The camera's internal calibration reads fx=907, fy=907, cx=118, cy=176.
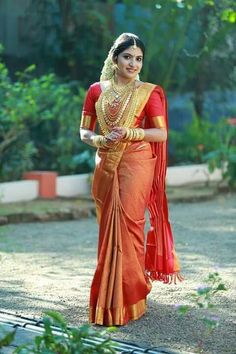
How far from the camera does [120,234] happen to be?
17.9 feet

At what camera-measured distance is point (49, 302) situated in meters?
6.14

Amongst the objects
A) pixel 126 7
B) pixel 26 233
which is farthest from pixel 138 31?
pixel 26 233

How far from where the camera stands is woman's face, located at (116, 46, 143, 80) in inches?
216

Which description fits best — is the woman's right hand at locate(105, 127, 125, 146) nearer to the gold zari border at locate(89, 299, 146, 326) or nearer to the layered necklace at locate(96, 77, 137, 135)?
the layered necklace at locate(96, 77, 137, 135)

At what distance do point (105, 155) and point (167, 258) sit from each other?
0.78m

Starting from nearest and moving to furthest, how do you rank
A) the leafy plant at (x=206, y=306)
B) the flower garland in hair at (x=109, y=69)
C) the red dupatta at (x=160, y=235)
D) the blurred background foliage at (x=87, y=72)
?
the leafy plant at (x=206, y=306), the flower garland in hair at (x=109, y=69), the red dupatta at (x=160, y=235), the blurred background foliage at (x=87, y=72)

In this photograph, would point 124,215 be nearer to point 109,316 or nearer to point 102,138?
point 102,138

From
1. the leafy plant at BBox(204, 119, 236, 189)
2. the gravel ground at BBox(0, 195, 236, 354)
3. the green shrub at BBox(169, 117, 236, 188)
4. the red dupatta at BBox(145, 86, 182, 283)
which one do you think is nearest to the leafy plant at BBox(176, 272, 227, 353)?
the gravel ground at BBox(0, 195, 236, 354)

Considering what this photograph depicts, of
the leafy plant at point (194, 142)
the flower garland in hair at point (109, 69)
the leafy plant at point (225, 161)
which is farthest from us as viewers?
the leafy plant at point (194, 142)

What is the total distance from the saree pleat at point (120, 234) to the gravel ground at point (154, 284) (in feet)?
0.55

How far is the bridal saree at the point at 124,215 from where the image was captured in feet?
17.8

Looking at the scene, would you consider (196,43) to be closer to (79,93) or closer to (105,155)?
(79,93)

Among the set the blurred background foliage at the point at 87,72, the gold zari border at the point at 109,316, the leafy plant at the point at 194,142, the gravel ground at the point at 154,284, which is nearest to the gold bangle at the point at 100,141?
the gold zari border at the point at 109,316

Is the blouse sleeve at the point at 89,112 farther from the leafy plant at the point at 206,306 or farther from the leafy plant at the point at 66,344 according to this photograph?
the leafy plant at the point at 66,344
